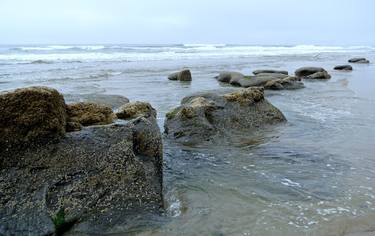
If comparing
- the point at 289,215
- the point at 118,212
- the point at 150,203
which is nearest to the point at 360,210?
the point at 289,215

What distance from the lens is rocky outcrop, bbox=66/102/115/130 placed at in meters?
5.46

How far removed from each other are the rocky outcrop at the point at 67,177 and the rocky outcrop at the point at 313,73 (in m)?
16.1

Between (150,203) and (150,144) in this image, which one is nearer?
(150,203)

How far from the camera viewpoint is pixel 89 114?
566cm

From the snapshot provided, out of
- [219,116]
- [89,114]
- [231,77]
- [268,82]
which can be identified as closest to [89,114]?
[89,114]

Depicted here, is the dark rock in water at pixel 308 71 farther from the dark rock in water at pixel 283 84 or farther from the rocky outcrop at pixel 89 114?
the rocky outcrop at pixel 89 114

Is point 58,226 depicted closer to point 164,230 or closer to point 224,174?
point 164,230

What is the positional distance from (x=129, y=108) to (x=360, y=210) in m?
3.60

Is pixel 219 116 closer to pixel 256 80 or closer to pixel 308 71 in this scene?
pixel 256 80

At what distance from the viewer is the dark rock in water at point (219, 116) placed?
7.75 meters

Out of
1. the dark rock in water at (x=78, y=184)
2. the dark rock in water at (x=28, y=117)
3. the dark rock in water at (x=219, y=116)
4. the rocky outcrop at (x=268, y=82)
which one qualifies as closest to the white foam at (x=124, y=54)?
the rocky outcrop at (x=268, y=82)

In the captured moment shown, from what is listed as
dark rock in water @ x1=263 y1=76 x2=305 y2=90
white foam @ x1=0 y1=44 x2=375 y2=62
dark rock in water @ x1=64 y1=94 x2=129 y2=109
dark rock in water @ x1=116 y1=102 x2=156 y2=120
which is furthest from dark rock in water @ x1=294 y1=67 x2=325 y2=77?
white foam @ x1=0 y1=44 x2=375 y2=62

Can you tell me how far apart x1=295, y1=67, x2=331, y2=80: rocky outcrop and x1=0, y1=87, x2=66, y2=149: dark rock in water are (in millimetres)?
16624

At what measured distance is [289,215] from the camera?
14.5 ft
